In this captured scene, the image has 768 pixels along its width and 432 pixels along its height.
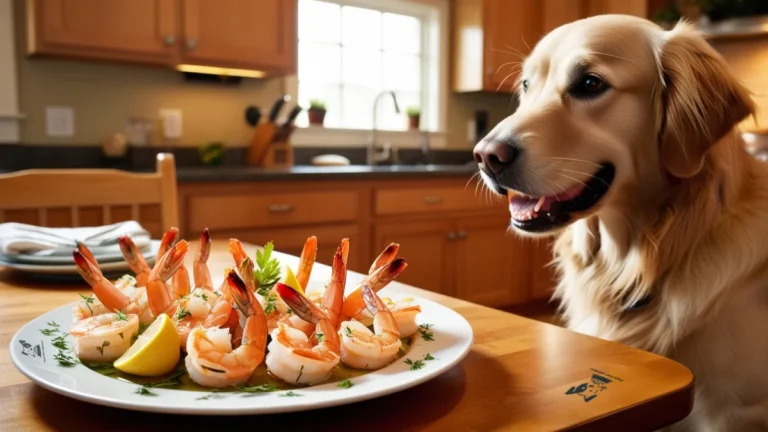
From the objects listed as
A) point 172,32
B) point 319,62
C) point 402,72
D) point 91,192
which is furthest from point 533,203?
point 402,72

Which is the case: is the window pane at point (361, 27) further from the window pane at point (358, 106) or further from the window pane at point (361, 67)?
the window pane at point (358, 106)

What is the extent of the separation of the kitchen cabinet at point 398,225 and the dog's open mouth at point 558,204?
5.83 ft

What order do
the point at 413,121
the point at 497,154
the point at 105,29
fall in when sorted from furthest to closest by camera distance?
the point at 413,121 → the point at 105,29 → the point at 497,154

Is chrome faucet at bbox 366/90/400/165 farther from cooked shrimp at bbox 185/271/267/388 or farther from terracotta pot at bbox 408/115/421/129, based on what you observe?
cooked shrimp at bbox 185/271/267/388

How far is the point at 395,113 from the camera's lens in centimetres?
435

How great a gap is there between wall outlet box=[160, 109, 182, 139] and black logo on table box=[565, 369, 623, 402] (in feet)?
9.86

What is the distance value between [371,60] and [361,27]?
0.74ft

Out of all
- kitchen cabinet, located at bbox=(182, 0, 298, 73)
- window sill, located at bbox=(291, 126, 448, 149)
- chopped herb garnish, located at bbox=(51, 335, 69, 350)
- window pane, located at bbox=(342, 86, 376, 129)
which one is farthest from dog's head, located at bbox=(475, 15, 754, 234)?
window pane, located at bbox=(342, 86, 376, 129)

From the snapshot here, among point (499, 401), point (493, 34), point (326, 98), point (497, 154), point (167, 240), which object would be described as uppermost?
point (493, 34)

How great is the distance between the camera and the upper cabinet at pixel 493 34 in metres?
4.23

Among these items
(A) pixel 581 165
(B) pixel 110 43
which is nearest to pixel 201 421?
(A) pixel 581 165

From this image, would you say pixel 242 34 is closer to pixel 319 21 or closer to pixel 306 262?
pixel 319 21

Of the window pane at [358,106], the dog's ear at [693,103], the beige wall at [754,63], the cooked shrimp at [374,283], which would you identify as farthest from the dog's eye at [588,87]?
the beige wall at [754,63]

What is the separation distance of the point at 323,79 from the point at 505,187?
3.09 m
